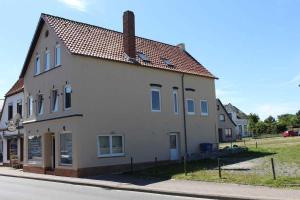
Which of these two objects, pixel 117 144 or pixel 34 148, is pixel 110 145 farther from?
pixel 34 148

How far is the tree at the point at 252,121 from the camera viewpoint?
86.9m

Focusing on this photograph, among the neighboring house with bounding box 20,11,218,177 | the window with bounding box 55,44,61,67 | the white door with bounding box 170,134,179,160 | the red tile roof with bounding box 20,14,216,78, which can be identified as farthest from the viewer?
the white door with bounding box 170,134,179,160

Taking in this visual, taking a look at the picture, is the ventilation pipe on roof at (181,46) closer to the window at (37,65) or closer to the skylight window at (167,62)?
the skylight window at (167,62)

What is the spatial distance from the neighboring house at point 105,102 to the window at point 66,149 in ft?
0.20

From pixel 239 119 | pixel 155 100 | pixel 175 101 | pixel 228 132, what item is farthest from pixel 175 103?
pixel 239 119

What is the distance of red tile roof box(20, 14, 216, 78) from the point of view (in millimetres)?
26422

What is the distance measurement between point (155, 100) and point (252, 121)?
223ft

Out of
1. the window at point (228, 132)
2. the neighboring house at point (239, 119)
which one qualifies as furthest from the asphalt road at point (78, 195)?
the neighboring house at point (239, 119)

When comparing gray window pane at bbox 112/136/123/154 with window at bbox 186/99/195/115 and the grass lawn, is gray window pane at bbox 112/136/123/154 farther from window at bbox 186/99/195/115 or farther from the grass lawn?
window at bbox 186/99/195/115

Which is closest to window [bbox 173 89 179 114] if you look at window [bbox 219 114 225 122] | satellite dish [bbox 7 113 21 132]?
satellite dish [bbox 7 113 21 132]

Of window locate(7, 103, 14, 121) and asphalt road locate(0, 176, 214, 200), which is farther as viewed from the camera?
window locate(7, 103, 14, 121)

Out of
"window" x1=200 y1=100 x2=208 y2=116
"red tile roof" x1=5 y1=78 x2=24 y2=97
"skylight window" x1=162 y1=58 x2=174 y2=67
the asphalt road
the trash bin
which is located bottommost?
the asphalt road

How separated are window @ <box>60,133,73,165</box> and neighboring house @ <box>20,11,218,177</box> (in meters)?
0.06

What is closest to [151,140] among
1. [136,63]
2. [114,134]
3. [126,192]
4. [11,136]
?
[114,134]
